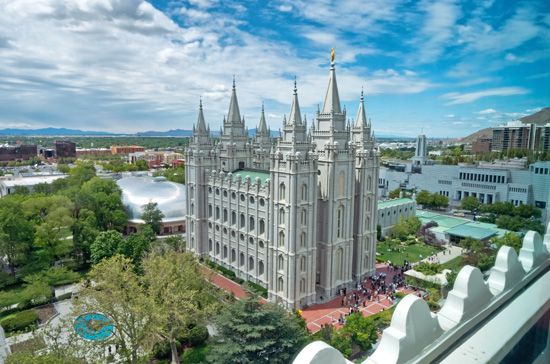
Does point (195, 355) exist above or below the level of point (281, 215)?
below

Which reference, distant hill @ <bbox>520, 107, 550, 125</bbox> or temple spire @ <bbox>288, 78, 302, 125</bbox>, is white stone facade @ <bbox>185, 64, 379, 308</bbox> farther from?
distant hill @ <bbox>520, 107, 550, 125</bbox>

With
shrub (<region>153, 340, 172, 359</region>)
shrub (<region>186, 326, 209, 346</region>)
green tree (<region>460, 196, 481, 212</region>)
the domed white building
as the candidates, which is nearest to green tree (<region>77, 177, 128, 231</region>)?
the domed white building

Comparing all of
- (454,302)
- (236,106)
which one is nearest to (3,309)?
(236,106)

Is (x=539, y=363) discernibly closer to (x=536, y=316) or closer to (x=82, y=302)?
(x=536, y=316)

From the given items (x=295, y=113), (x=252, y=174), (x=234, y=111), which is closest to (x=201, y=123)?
(x=234, y=111)

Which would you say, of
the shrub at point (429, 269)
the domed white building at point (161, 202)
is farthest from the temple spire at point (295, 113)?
the domed white building at point (161, 202)

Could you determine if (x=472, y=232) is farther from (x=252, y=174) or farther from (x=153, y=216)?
(x=153, y=216)
